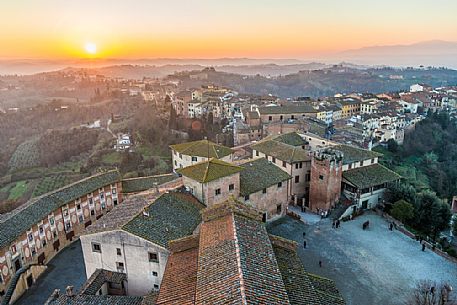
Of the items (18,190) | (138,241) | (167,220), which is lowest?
(18,190)

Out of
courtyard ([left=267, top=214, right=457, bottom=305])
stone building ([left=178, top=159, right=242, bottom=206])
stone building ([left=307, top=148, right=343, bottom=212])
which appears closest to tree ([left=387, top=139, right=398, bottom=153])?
stone building ([left=307, top=148, right=343, bottom=212])

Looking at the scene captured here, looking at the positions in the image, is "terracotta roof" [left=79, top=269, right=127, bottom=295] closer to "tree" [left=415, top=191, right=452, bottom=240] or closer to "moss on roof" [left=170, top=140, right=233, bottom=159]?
"moss on roof" [left=170, top=140, right=233, bottom=159]

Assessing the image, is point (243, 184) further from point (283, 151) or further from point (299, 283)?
point (299, 283)

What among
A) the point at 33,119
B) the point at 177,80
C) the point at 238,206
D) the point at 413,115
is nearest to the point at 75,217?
the point at 238,206

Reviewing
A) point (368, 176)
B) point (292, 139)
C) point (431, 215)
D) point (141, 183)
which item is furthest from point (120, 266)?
point (292, 139)

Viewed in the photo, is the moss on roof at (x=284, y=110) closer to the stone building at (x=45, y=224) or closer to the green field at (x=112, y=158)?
the green field at (x=112, y=158)

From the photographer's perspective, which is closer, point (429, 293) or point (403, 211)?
point (429, 293)

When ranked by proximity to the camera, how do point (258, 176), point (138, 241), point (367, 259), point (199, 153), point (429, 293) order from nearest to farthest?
point (138, 241), point (429, 293), point (367, 259), point (258, 176), point (199, 153)
